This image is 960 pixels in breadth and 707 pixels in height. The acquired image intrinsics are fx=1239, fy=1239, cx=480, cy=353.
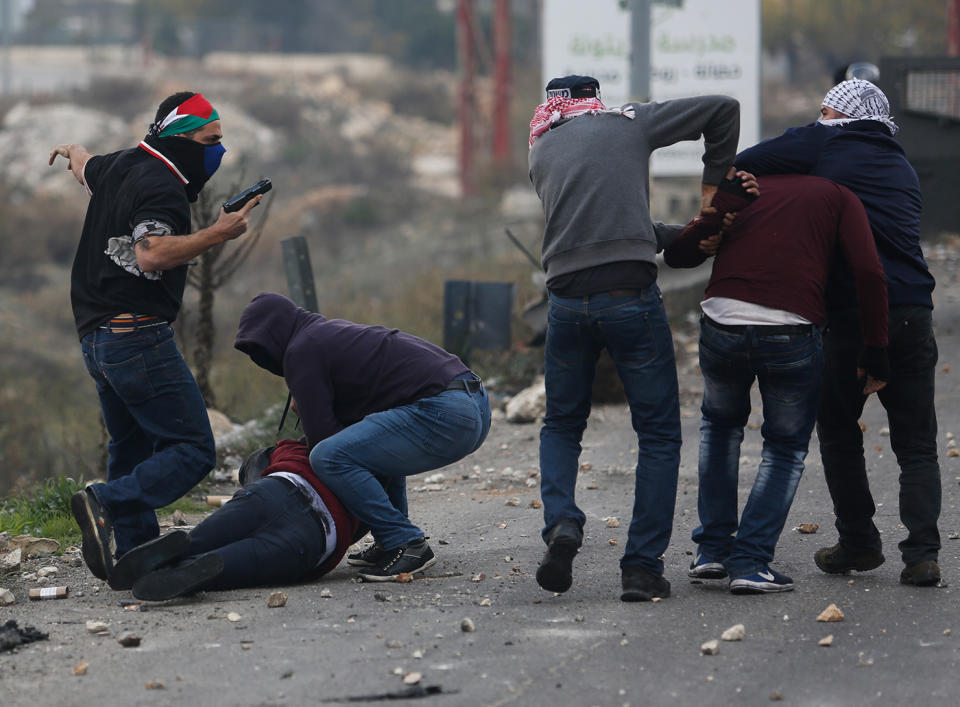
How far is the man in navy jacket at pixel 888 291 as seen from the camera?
4.65 metres

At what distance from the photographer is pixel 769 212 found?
4.51m

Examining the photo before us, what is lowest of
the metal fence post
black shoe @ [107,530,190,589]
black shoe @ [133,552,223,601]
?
black shoe @ [133,552,223,601]

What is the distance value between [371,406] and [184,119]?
4.55 feet

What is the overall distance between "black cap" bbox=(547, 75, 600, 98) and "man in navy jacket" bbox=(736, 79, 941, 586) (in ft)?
2.00

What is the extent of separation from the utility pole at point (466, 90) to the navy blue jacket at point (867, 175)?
1089 inches

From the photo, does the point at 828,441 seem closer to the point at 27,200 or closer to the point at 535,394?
the point at 535,394

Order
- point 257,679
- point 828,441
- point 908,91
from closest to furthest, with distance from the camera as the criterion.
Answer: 1. point 257,679
2. point 828,441
3. point 908,91

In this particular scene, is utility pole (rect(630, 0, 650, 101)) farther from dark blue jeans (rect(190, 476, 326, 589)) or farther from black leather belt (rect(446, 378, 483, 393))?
dark blue jeans (rect(190, 476, 326, 589))

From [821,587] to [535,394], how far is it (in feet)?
15.8

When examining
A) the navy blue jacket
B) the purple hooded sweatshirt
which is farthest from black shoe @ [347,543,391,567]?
the navy blue jacket

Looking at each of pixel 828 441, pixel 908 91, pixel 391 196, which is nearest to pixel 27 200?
pixel 391 196

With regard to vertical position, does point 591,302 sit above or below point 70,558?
above

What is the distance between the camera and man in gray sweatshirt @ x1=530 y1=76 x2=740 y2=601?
450cm

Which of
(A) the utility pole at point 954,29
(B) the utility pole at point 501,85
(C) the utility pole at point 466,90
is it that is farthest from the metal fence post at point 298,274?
(C) the utility pole at point 466,90
